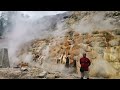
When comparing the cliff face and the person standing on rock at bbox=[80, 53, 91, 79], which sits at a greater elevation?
the cliff face

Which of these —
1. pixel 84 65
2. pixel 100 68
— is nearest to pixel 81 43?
pixel 84 65

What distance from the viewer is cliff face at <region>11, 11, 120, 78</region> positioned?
23.1 feet

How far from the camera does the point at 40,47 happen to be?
284 inches

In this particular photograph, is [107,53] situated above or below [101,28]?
below

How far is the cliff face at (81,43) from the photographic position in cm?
703

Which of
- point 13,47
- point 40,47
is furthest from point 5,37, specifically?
point 40,47

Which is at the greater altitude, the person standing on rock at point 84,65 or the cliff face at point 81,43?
the cliff face at point 81,43

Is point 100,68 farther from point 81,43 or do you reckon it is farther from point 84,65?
point 81,43

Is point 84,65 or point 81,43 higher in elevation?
point 81,43

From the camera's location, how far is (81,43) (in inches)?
280
